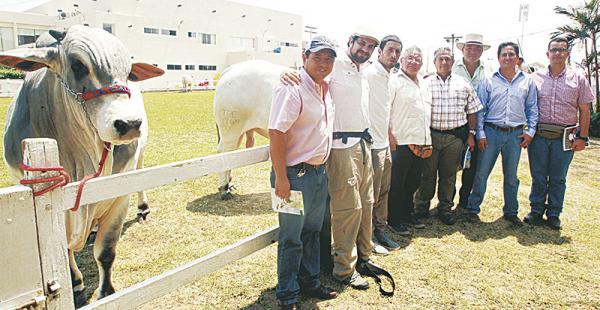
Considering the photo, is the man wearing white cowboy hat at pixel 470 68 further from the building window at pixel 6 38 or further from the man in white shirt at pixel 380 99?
the building window at pixel 6 38

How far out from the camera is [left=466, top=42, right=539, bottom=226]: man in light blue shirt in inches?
201

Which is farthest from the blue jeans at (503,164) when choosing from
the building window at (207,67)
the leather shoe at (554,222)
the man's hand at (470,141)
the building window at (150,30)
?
the building window at (207,67)

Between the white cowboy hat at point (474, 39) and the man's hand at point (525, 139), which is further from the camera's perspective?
the white cowboy hat at point (474, 39)

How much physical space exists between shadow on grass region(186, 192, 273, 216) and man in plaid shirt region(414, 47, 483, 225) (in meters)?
2.27

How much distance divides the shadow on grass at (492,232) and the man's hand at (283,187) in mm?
2235

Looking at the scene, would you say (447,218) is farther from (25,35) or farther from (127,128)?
(25,35)

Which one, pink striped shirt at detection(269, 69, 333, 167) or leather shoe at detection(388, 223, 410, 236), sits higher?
pink striped shirt at detection(269, 69, 333, 167)

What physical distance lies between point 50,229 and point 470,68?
5370mm

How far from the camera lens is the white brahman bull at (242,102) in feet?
19.6

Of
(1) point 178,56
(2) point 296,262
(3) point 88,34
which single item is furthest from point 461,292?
(1) point 178,56

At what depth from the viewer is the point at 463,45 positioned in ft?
18.2

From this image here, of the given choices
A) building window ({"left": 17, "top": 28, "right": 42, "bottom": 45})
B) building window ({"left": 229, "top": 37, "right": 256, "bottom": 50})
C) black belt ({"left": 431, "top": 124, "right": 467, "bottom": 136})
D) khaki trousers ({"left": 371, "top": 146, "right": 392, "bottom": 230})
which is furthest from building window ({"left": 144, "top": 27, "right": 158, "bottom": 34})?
khaki trousers ({"left": 371, "top": 146, "right": 392, "bottom": 230})

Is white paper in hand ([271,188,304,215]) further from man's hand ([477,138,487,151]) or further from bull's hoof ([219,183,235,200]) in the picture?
bull's hoof ([219,183,235,200])

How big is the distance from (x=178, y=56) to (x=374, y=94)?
148 feet
